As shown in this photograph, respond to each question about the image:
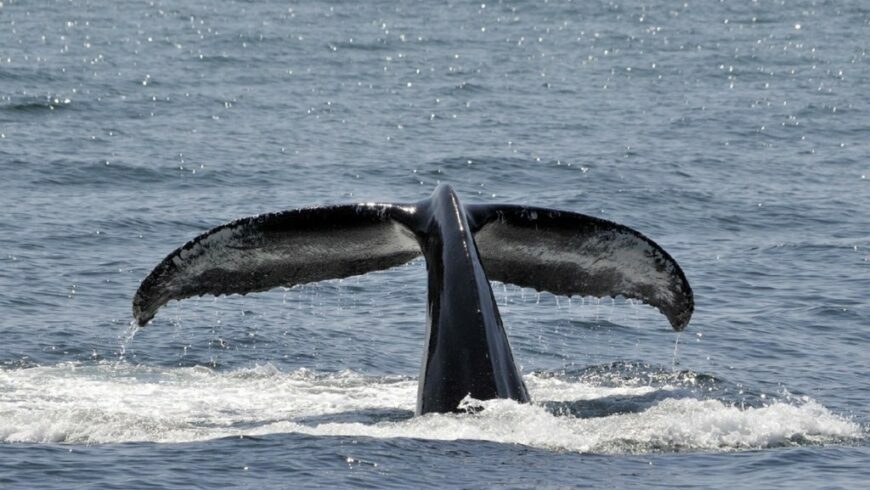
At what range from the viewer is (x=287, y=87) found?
41.8 metres

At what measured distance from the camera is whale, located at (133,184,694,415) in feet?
40.7

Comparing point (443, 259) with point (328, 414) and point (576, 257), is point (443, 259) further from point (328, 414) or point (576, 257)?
point (328, 414)

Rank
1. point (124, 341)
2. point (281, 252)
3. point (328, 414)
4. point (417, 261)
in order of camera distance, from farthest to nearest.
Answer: point (417, 261), point (124, 341), point (328, 414), point (281, 252)

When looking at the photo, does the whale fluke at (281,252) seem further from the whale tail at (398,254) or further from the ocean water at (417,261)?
the ocean water at (417,261)

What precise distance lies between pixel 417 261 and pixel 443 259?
10380mm

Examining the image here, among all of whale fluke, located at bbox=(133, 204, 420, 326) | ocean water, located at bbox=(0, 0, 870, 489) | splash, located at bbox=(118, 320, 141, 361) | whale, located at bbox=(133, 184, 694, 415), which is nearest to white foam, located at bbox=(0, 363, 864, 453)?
ocean water, located at bbox=(0, 0, 870, 489)

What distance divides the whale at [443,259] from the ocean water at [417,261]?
0.85m

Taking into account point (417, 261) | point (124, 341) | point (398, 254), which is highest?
point (398, 254)

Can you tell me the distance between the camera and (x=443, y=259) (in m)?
12.6

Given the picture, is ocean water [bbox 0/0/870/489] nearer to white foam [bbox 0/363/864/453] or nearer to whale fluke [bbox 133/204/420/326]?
white foam [bbox 0/363/864/453]

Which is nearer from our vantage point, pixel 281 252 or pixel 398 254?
pixel 281 252

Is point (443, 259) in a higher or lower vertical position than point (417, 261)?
higher

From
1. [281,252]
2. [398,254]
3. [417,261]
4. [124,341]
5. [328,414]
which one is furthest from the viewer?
[417,261]

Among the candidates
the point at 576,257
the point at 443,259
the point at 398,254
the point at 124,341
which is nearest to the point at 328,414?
the point at 398,254
